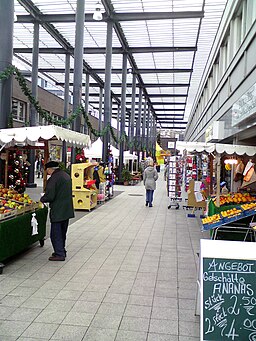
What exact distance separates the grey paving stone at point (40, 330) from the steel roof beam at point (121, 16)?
16.2 metres

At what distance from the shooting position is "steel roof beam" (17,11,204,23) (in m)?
16.8

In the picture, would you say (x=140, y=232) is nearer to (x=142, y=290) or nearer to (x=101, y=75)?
(x=142, y=290)

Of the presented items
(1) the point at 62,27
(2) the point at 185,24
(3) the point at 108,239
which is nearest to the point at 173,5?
(2) the point at 185,24

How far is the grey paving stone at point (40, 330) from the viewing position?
3535 millimetres

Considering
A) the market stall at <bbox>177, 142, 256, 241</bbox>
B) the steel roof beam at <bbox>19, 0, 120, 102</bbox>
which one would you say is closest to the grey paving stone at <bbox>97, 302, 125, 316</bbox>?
the market stall at <bbox>177, 142, 256, 241</bbox>

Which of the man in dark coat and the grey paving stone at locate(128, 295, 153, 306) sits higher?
the man in dark coat

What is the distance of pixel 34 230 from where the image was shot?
6.52 metres

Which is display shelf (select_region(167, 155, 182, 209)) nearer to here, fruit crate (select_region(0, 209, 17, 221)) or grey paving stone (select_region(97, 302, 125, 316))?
fruit crate (select_region(0, 209, 17, 221))

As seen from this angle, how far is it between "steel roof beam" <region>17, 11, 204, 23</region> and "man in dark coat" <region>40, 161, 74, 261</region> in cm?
1333

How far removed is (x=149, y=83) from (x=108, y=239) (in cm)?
2640

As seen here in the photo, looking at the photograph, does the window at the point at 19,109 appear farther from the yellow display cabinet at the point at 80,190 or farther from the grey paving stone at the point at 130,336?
the grey paving stone at the point at 130,336

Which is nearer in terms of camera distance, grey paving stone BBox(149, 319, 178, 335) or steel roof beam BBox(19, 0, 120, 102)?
grey paving stone BBox(149, 319, 178, 335)

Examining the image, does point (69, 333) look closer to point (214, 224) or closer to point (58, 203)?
point (58, 203)

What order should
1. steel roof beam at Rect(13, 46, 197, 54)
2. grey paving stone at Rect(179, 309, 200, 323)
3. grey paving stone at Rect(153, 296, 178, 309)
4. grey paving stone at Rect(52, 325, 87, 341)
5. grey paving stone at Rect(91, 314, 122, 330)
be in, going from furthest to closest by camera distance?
steel roof beam at Rect(13, 46, 197, 54), grey paving stone at Rect(153, 296, 178, 309), grey paving stone at Rect(179, 309, 200, 323), grey paving stone at Rect(91, 314, 122, 330), grey paving stone at Rect(52, 325, 87, 341)
